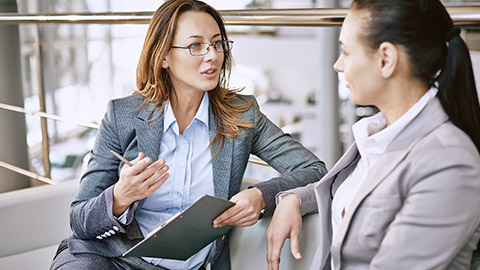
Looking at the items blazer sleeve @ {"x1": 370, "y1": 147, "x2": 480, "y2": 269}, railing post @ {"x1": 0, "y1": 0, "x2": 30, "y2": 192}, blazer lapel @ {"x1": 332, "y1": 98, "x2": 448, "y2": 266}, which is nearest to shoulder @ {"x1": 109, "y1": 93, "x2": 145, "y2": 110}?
blazer lapel @ {"x1": 332, "y1": 98, "x2": 448, "y2": 266}

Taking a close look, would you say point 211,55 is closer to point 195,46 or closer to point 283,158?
point 195,46

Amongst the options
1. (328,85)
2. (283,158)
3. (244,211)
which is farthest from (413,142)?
(328,85)

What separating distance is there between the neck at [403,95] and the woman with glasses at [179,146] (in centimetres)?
61

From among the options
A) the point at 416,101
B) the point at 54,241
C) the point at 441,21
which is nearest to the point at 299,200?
the point at 416,101

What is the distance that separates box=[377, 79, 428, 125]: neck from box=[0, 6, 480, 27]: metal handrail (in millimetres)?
456

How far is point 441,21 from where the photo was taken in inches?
42.5

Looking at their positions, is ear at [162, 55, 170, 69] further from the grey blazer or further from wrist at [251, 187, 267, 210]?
wrist at [251, 187, 267, 210]

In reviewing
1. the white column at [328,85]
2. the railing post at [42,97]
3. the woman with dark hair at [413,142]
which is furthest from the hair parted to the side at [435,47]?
the white column at [328,85]

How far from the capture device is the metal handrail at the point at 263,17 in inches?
58.1

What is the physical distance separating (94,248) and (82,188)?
0.59 feet

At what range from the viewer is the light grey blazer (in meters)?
1.00

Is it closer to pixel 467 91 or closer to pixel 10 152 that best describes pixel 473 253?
pixel 467 91

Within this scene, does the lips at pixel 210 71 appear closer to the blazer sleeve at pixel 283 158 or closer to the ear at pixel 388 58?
the blazer sleeve at pixel 283 158

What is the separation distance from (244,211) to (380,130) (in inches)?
19.2
